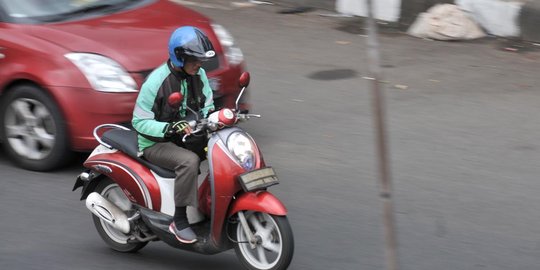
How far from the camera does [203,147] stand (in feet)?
19.4

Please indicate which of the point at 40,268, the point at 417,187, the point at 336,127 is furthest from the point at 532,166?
the point at 40,268

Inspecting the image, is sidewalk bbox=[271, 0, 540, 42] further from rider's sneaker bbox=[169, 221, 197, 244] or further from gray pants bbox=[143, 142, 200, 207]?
rider's sneaker bbox=[169, 221, 197, 244]

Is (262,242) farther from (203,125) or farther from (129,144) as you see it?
(129,144)

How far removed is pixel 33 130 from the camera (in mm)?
7918

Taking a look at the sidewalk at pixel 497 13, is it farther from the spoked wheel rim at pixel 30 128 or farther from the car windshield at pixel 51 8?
the spoked wheel rim at pixel 30 128

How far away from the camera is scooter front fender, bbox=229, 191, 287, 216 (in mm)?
5402

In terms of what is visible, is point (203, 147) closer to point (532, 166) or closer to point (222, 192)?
point (222, 192)

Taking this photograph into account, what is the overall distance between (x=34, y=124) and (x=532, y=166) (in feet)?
13.6

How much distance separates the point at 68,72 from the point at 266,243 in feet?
9.32

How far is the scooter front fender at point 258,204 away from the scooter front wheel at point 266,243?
2.2 inches

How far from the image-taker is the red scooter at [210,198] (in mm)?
5512

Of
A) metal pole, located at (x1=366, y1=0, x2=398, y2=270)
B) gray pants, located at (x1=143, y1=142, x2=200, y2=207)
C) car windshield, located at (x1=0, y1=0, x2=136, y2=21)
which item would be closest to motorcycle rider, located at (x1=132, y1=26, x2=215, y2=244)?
gray pants, located at (x1=143, y1=142, x2=200, y2=207)

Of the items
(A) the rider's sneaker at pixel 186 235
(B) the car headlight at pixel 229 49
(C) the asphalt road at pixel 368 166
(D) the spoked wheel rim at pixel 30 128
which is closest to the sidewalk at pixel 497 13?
(C) the asphalt road at pixel 368 166

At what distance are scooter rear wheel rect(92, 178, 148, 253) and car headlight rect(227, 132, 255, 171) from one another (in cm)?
106
